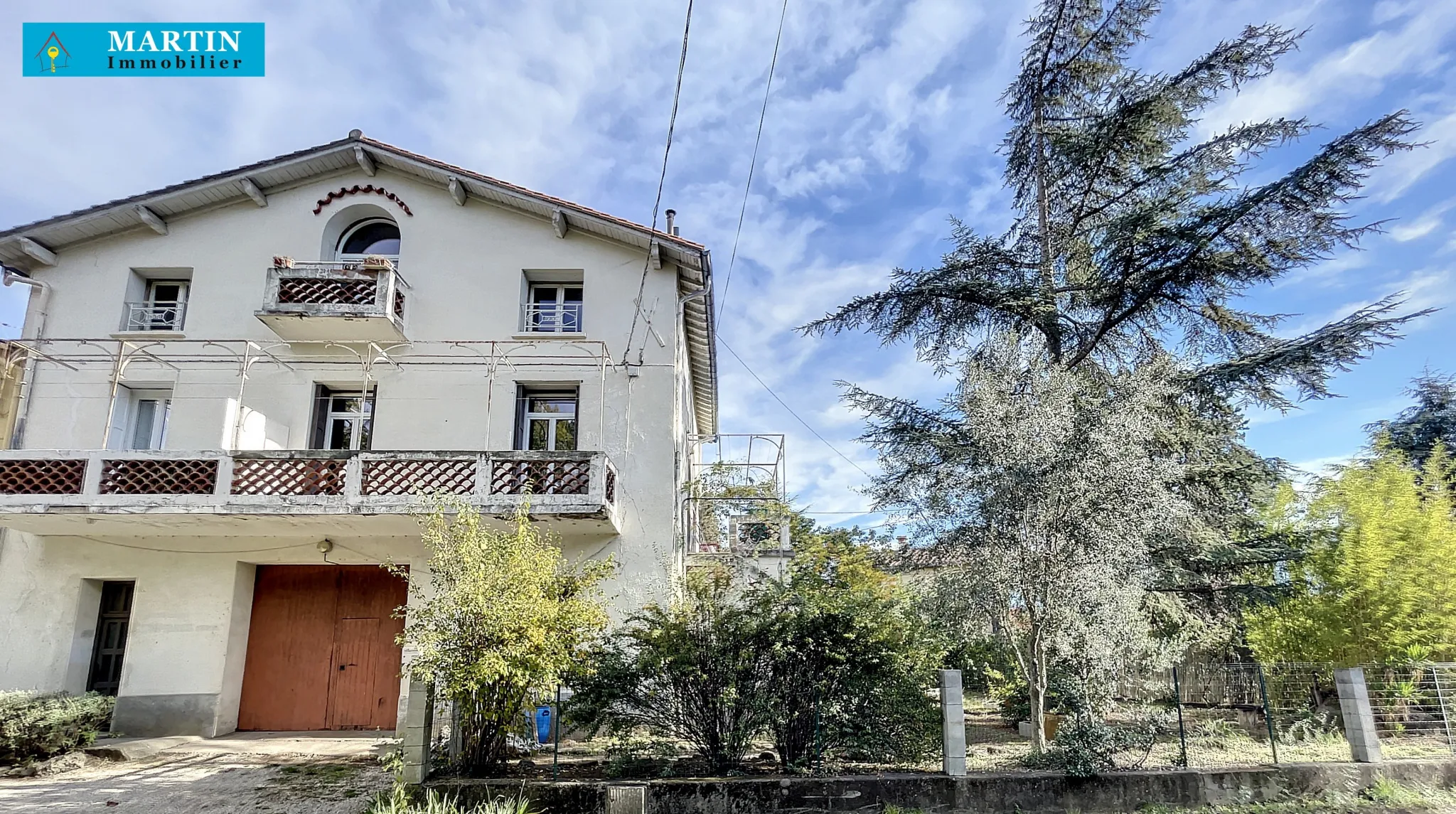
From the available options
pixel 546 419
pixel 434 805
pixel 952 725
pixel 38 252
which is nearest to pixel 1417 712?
pixel 952 725

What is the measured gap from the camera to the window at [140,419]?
1337cm

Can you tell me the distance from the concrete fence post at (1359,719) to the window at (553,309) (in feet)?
40.4

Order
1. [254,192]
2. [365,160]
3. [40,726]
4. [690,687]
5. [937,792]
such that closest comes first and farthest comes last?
[937,792], [690,687], [40,726], [254,192], [365,160]

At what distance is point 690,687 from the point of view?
8820 mm

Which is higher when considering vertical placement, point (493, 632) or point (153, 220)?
point (153, 220)

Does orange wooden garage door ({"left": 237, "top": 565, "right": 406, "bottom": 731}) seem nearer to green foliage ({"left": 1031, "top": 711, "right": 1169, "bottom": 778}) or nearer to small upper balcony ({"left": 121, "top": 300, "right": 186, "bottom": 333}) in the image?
small upper balcony ({"left": 121, "top": 300, "right": 186, "bottom": 333})

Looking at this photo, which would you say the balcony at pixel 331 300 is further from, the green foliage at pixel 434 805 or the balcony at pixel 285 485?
the green foliage at pixel 434 805

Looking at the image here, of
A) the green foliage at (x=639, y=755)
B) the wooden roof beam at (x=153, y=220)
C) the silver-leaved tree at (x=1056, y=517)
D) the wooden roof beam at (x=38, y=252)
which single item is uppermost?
the wooden roof beam at (x=153, y=220)

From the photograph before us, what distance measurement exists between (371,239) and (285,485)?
222 inches

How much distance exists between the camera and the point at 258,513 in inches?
445

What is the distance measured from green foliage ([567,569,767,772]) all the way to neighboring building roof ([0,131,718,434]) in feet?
23.0

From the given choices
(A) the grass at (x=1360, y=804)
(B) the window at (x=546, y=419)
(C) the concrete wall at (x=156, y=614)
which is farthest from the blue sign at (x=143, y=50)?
(A) the grass at (x=1360, y=804)

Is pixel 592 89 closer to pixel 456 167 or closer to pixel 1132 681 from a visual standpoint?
pixel 456 167

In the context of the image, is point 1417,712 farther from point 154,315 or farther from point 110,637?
point 154,315
